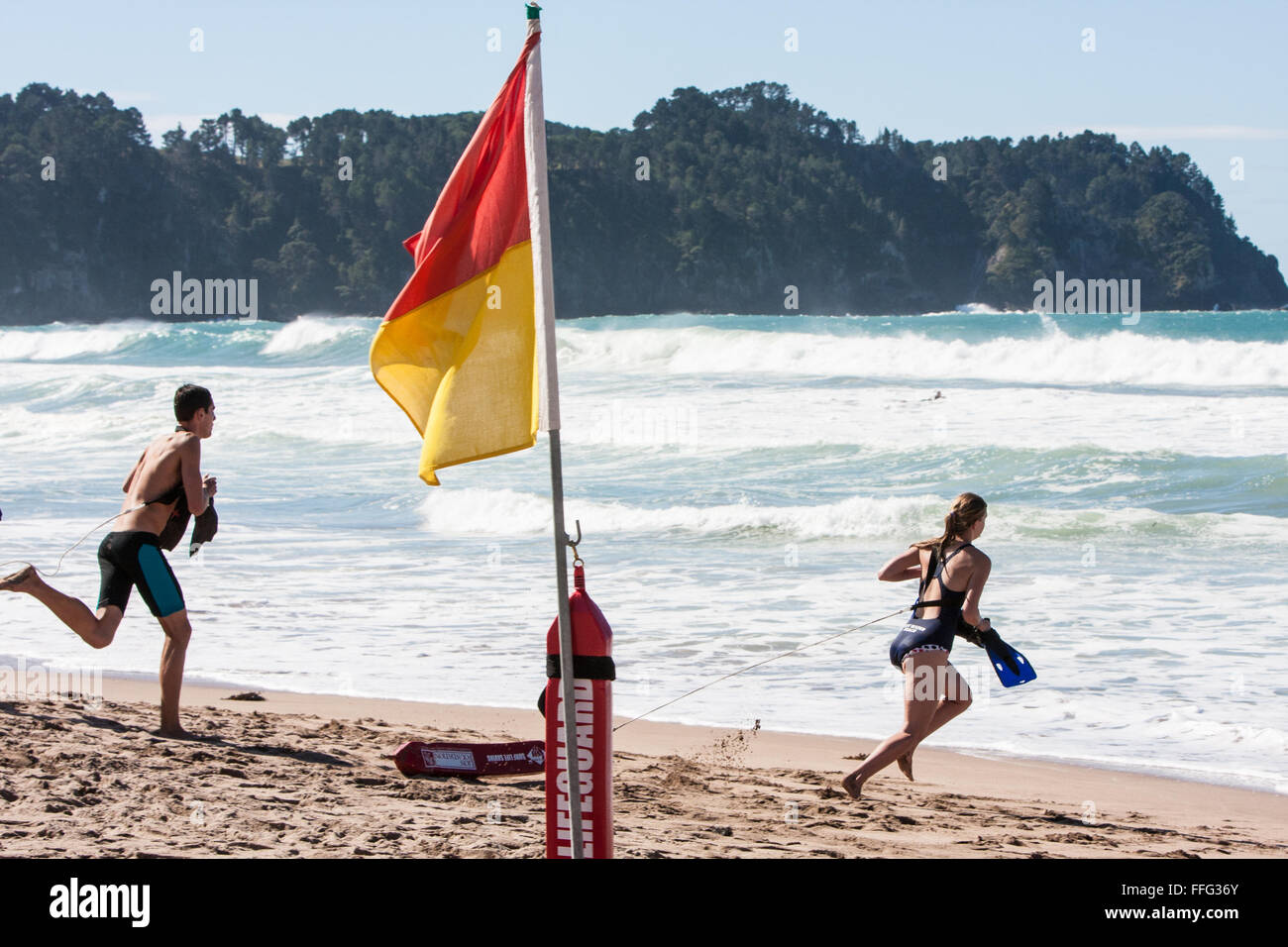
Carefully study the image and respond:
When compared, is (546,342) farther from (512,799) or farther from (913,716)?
(913,716)

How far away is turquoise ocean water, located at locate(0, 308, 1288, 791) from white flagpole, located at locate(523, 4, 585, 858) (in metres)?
3.85

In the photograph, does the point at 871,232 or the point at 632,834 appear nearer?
the point at 632,834

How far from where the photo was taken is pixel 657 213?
132 meters

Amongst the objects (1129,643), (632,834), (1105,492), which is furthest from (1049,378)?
(632,834)

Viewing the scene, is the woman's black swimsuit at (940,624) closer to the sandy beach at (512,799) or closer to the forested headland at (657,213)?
the sandy beach at (512,799)

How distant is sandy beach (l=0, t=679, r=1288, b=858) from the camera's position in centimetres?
461

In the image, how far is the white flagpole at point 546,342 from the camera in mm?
3510

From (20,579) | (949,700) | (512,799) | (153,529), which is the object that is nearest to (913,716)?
(949,700)

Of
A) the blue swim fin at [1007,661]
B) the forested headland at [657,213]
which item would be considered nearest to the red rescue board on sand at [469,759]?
the blue swim fin at [1007,661]

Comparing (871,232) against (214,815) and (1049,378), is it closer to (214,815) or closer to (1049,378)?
(1049,378)

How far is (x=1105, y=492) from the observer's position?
1752 centimetres

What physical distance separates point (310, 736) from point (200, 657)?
108 inches

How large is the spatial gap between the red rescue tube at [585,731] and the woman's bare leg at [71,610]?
2.69 meters

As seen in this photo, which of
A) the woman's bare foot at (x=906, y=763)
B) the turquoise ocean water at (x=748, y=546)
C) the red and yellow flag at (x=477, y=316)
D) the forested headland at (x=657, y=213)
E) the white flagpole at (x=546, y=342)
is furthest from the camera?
the forested headland at (x=657, y=213)
